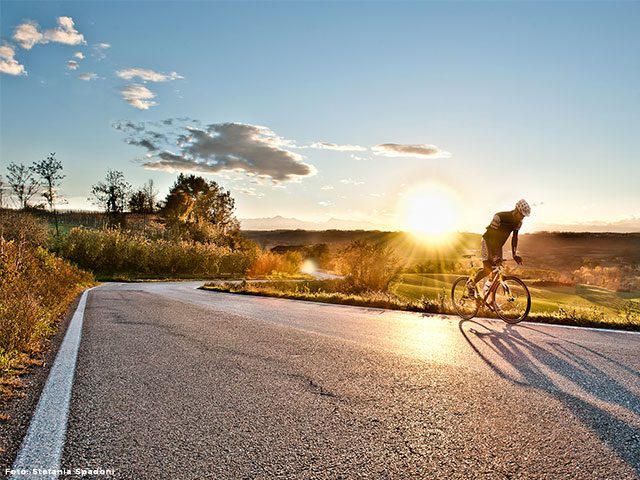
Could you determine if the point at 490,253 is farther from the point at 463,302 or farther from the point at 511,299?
the point at 463,302

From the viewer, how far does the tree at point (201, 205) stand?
5725 cm

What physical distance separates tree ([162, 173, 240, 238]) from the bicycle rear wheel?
152ft

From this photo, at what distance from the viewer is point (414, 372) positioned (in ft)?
17.3

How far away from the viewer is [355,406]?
409 centimetres

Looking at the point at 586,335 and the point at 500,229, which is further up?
the point at 500,229

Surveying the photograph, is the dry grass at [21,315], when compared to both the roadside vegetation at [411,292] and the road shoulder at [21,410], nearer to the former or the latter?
the road shoulder at [21,410]

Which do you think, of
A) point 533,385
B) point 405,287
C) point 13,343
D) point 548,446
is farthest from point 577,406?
point 405,287

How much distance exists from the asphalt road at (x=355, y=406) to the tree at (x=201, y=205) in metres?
49.7

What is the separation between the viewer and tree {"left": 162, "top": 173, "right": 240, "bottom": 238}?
57.2 metres

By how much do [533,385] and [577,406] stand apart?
63cm

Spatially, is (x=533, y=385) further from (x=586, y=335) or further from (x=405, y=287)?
(x=405, y=287)

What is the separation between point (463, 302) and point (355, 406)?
7.09 m

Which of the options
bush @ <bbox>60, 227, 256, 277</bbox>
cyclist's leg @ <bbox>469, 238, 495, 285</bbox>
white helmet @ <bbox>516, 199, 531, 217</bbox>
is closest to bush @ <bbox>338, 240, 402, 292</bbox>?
cyclist's leg @ <bbox>469, 238, 495, 285</bbox>

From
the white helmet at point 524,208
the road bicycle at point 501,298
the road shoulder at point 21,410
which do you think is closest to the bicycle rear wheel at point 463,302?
the road bicycle at point 501,298
